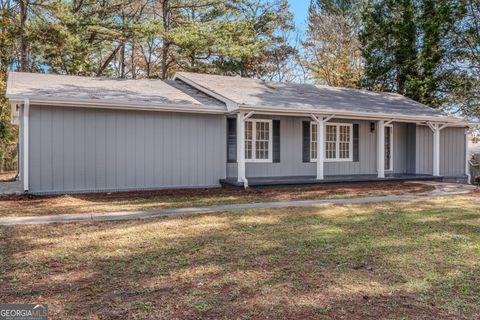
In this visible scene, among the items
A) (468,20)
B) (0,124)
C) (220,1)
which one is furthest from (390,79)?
(0,124)

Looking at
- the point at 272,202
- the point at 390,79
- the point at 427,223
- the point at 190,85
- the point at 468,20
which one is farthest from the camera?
the point at 390,79

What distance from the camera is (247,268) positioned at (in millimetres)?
4207

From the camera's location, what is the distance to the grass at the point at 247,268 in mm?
3232

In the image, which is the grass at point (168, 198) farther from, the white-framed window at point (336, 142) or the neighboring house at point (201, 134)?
the white-framed window at point (336, 142)

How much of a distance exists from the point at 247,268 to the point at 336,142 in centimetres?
1081

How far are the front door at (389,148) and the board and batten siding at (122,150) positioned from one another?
723 cm

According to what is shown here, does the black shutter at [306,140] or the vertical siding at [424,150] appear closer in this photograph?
the black shutter at [306,140]

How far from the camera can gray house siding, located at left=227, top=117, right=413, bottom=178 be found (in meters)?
13.0

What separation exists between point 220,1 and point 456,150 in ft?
50.7

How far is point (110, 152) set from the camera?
10555 mm

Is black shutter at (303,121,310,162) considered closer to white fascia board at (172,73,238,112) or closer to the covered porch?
the covered porch

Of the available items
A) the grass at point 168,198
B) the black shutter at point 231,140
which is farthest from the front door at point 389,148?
the black shutter at point 231,140

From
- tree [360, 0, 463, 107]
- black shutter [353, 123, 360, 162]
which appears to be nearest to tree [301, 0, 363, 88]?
tree [360, 0, 463, 107]

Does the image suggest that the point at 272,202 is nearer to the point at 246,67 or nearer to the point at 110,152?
the point at 110,152
